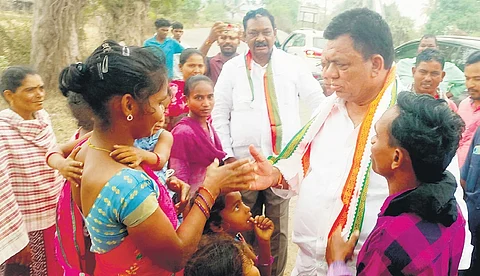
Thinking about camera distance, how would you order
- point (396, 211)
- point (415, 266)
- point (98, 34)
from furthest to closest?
point (98, 34), point (396, 211), point (415, 266)

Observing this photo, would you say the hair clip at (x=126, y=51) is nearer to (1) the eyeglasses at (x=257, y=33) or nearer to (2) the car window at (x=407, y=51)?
(1) the eyeglasses at (x=257, y=33)

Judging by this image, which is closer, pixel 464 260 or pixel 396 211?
pixel 396 211

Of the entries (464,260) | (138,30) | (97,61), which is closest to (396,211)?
(464,260)

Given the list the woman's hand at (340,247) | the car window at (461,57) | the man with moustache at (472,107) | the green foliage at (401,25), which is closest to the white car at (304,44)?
the green foliage at (401,25)

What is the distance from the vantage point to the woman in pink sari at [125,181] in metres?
1.36

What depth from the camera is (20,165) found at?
2.54 m

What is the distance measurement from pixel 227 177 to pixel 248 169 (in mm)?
99

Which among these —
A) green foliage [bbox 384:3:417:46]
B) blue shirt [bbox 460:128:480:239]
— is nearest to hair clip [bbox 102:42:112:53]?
blue shirt [bbox 460:128:480:239]

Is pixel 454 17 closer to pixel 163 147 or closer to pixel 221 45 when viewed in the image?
pixel 221 45

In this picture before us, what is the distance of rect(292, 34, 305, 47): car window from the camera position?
1154cm

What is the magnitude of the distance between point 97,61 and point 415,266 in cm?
124

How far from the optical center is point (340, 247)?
66.6 inches

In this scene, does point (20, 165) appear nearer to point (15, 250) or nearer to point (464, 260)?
point (15, 250)

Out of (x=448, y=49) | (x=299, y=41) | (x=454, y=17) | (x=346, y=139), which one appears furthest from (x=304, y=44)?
(x=346, y=139)
